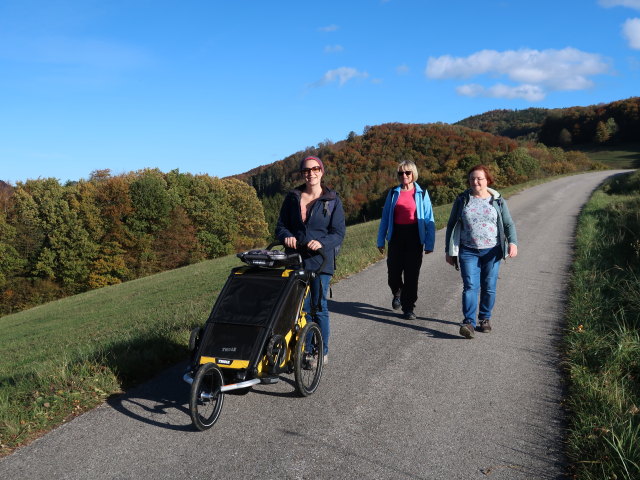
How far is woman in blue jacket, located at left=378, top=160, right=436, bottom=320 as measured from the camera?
655 centimetres

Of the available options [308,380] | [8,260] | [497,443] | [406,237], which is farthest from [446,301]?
[8,260]

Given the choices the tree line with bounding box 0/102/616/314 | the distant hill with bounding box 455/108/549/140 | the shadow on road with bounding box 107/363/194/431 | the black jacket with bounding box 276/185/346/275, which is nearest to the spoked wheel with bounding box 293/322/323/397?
the black jacket with bounding box 276/185/346/275

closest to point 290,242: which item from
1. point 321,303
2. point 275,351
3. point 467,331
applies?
point 321,303

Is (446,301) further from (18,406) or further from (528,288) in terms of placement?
(18,406)

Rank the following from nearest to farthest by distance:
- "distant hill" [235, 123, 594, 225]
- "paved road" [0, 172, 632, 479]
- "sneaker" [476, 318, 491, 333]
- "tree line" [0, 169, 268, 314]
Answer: "paved road" [0, 172, 632, 479] < "sneaker" [476, 318, 491, 333] < "tree line" [0, 169, 268, 314] < "distant hill" [235, 123, 594, 225]

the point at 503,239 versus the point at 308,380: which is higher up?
the point at 503,239

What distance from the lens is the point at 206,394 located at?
145 inches

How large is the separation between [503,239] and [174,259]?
4723cm

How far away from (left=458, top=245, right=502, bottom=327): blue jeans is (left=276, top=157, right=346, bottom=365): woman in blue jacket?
6.50ft

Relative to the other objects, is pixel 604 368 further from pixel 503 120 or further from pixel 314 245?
pixel 503 120

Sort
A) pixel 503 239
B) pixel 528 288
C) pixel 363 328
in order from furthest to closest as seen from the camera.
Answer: pixel 528 288 < pixel 363 328 < pixel 503 239

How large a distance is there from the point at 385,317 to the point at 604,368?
2932 mm

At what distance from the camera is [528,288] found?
27.6 ft

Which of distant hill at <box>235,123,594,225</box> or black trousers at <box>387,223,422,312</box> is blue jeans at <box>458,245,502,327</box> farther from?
distant hill at <box>235,123,594,225</box>
